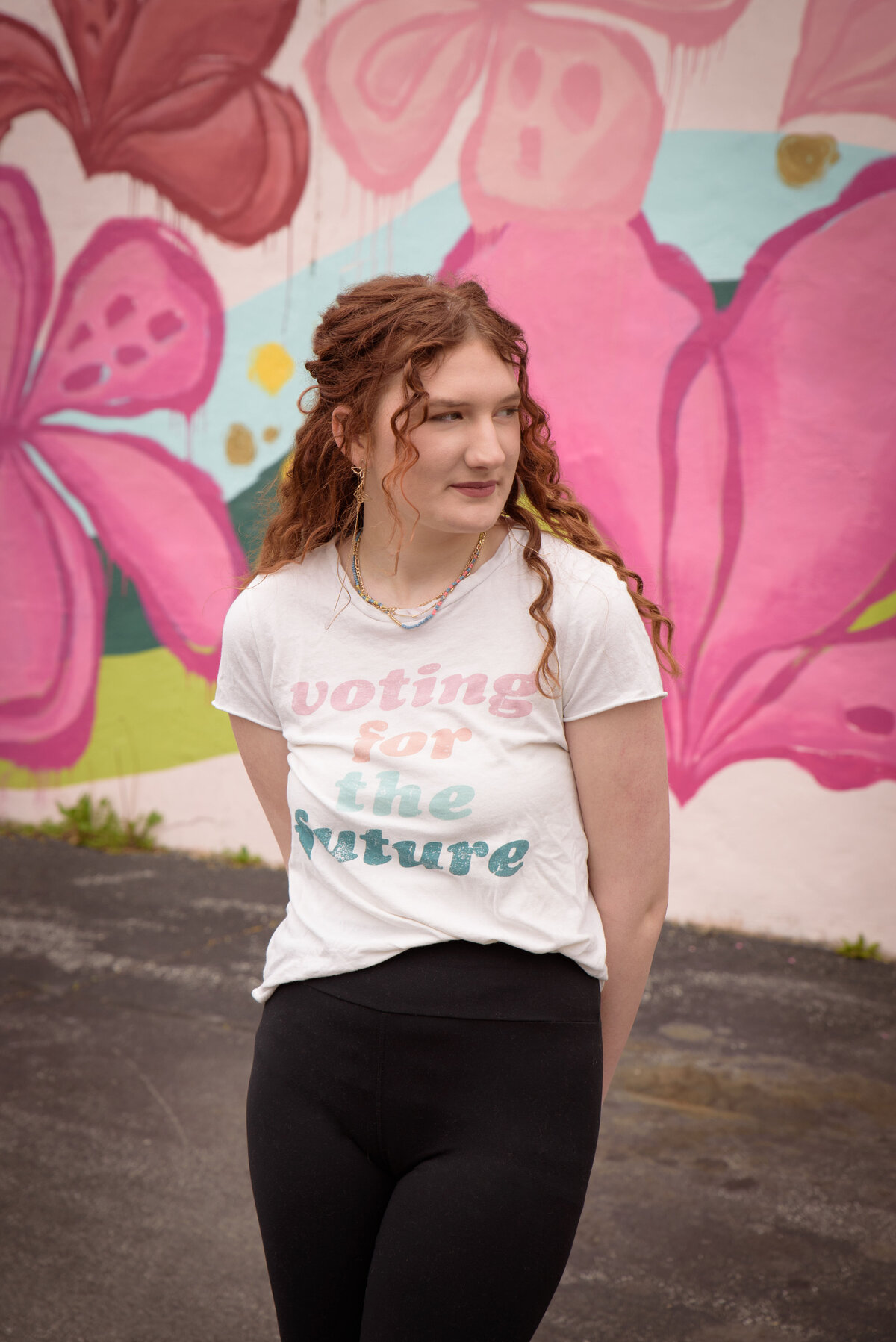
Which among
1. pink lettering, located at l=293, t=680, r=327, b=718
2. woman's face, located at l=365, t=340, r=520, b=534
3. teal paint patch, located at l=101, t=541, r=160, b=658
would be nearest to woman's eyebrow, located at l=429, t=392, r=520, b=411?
woman's face, located at l=365, t=340, r=520, b=534

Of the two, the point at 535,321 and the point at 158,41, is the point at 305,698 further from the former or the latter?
the point at 158,41

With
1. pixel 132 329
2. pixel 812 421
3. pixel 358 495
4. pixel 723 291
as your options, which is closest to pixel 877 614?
pixel 812 421

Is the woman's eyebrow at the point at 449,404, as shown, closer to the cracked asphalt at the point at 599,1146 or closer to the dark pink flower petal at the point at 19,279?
the cracked asphalt at the point at 599,1146

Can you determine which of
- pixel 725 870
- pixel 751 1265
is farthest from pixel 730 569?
pixel 751 1265

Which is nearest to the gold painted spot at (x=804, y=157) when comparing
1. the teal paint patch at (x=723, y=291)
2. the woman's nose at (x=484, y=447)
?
the teal paint patch at (x=723, y=291)

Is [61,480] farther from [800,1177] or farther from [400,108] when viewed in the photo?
[800,1177]

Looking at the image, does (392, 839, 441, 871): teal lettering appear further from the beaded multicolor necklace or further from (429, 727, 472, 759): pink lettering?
the beaded multicolor necklace

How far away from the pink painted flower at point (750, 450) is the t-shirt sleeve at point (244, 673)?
334 cm

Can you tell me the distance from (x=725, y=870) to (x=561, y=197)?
2.77 metres

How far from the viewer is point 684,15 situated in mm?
4672

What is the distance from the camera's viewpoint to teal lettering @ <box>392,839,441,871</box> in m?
1.46

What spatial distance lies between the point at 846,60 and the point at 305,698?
13.1 feet

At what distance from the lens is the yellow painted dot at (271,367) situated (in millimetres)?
5492

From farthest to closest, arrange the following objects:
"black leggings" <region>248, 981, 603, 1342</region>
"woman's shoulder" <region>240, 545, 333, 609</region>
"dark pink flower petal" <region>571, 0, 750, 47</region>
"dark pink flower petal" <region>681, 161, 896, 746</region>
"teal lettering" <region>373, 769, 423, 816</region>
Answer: "dark pink flower petal" <region>571, 0, 750, 47</region>, "dark pink flower petal" <region>681, 161, 896, 746</region>, "woman's shoulder" <region>240, 545, 333, 609</region>, "teal lettering" <region>373, 769, 423, 816</region>, "black leggings" <region>248, 981, 603, 1342</region>
